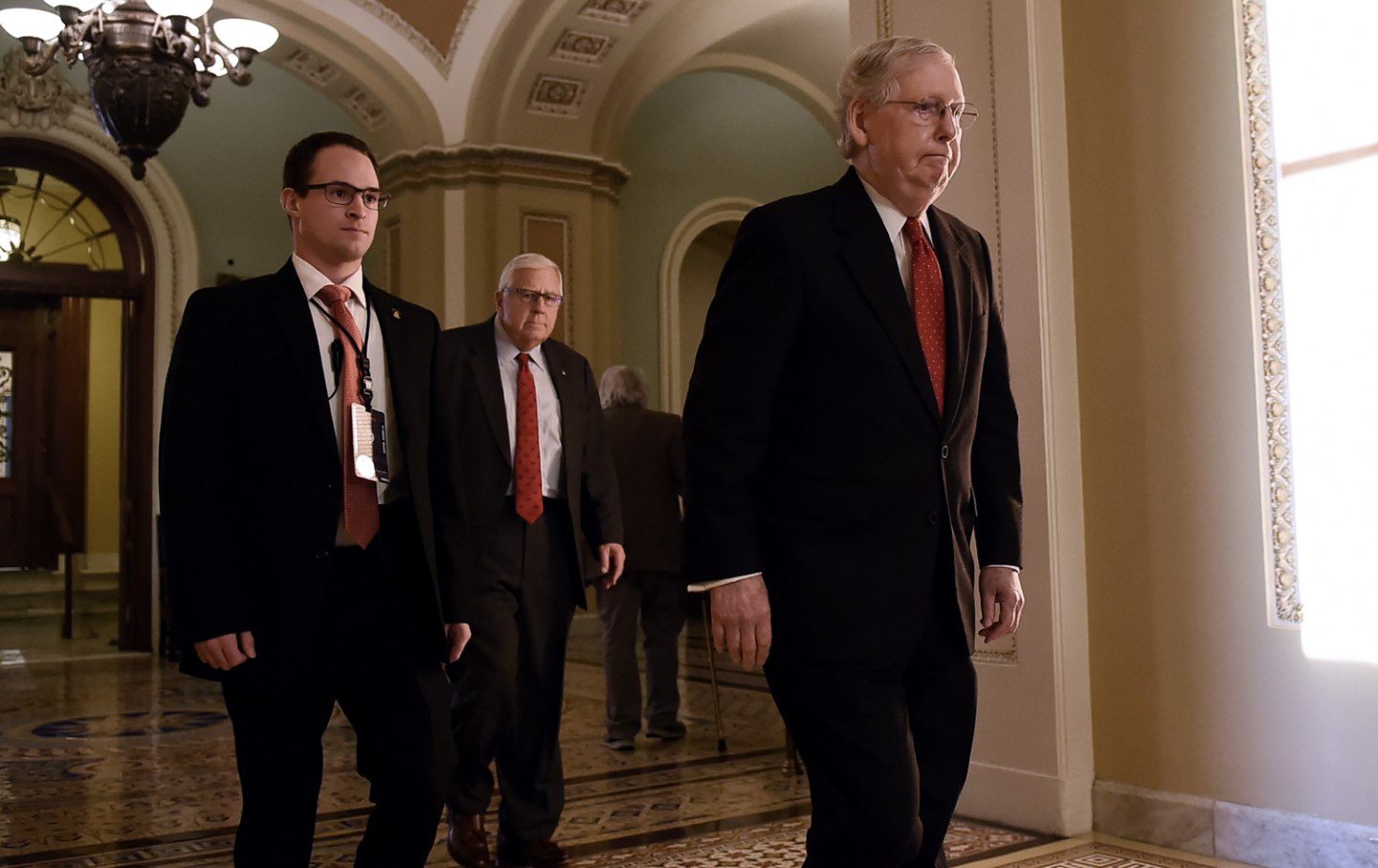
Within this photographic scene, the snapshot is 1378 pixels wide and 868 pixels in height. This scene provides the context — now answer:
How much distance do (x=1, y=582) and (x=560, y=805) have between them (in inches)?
401

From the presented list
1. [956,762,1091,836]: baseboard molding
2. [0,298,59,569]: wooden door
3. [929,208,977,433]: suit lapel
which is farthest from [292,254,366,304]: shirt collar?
[0,298,59,569]: wooden door

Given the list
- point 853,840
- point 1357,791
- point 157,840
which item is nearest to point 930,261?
point 853,840

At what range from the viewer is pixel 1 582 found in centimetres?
1191

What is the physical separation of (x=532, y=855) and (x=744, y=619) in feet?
6.12

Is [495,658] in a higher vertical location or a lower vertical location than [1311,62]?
lower

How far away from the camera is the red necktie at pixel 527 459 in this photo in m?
3.51

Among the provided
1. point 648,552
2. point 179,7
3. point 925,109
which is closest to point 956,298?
point 925,109

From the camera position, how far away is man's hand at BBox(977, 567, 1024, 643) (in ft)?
6.64

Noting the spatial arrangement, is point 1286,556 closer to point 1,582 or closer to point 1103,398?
point 1103,398

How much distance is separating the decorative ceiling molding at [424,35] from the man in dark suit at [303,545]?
22.7ft

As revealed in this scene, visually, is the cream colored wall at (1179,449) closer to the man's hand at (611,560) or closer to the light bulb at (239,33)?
the man's hand at (611,560)

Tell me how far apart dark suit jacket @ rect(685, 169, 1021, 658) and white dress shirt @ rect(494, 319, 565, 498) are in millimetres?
1767

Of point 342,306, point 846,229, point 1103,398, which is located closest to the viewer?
point 846,229

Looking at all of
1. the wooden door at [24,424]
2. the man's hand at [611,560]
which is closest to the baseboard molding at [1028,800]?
the man's hand at [611,560]
